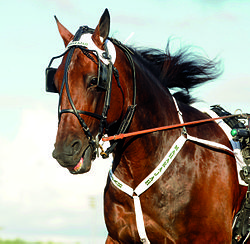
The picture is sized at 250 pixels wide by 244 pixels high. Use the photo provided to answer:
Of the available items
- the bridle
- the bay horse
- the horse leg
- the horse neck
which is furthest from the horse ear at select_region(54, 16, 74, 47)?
the horse leg

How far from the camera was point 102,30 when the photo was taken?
5.24 metres

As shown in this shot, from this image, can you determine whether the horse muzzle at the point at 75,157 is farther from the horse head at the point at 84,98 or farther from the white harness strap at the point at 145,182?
the white harness strap at the point at 145,182

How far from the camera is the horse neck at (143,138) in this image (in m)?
5.47

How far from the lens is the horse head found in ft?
15.5

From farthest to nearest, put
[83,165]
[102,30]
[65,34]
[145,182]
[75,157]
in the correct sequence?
[65,34] < [145,182] < [102,30] < [83,165] < [75,157]

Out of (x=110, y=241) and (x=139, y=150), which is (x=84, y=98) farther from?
(x=110, y=241)

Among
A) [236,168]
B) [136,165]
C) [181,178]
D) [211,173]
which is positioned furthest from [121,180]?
[236,168]

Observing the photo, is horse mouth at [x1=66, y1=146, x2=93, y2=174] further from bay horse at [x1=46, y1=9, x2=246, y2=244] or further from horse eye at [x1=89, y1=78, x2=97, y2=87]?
horse eye at [x1=89, y1=78, x2=97, y2=87]

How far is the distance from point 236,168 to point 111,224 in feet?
5.52

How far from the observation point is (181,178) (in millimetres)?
5477

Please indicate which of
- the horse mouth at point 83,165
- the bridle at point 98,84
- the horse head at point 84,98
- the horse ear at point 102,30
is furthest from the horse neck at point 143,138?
the horse mouth at point 83,165

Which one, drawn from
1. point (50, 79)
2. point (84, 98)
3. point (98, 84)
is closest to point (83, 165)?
point (84, 98)

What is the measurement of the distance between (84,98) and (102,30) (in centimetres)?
88

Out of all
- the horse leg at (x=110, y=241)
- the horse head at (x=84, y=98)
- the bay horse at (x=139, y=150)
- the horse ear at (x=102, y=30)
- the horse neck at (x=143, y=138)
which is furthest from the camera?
the horse leg at (x=110, y=241)
